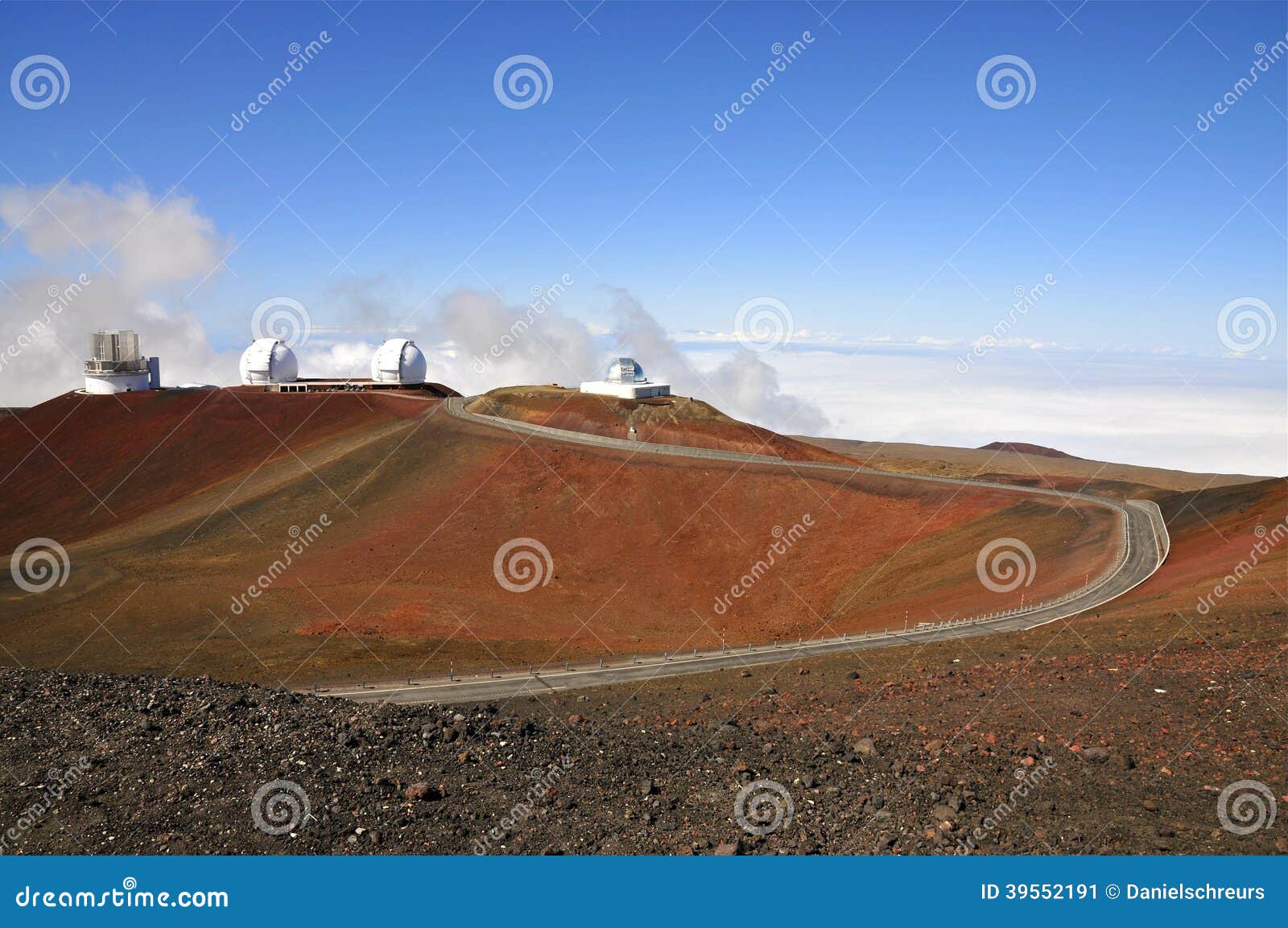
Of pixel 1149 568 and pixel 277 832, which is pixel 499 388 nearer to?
pixel 1149 568

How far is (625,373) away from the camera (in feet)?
228

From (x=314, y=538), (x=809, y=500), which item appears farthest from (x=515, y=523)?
(x=809, y=500)

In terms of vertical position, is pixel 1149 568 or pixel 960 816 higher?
pixel 1149 568

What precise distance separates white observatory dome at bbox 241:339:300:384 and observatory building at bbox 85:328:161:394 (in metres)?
9.42

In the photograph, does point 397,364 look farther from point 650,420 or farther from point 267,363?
point 650,420

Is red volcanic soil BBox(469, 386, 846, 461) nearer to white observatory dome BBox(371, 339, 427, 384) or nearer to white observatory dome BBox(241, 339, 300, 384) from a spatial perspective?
white observatory dome BBox(371, 339, 427, 384)

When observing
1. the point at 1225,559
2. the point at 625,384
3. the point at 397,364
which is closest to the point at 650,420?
the point at 625,384

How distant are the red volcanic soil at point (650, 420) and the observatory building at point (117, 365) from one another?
3555 centimetres

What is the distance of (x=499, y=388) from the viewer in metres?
72.7

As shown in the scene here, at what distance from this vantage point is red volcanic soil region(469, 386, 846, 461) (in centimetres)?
6202

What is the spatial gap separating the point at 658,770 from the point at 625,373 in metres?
53.5

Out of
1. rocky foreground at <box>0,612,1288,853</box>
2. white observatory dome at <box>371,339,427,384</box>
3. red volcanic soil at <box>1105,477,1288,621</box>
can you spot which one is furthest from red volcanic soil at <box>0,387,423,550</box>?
red volcanic soil at <box>1105,477,1288,621</box>

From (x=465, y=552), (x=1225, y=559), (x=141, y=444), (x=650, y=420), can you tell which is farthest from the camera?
(x=141, y=444)

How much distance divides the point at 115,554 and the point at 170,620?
544 inches
